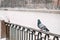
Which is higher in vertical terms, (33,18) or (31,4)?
(31,4)

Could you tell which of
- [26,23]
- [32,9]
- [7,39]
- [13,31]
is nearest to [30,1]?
[32,9]

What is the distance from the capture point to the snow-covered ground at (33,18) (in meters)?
1.65

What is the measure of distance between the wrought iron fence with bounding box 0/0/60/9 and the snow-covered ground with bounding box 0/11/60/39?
0.10m

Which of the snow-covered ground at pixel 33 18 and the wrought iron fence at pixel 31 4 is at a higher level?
the wrought iron fence at pixel 31 4

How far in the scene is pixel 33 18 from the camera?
2086mm

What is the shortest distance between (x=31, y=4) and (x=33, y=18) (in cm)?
21

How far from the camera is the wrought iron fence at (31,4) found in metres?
1.72

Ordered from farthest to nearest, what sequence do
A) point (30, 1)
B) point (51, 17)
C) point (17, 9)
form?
point (17, 9), point (30, 1), point (51, 17)

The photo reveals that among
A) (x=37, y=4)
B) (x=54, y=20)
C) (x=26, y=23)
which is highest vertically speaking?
(x=37, y=4)

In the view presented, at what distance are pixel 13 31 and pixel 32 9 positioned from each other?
0.42 metres

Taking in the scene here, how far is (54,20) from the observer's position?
5.51 feet

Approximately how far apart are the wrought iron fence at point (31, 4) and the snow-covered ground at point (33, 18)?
0.10m

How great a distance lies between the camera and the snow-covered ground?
1652 mm

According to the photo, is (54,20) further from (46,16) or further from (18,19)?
(18,19)
